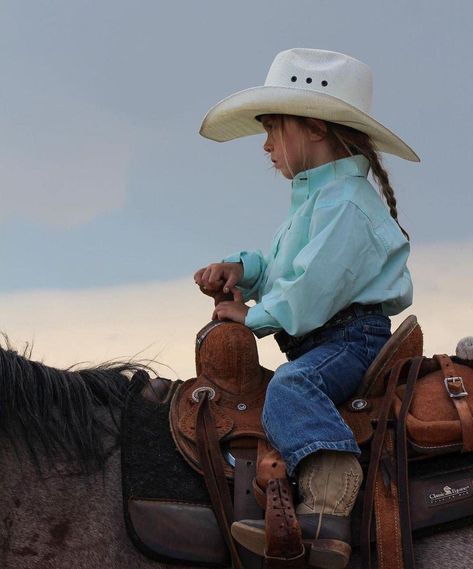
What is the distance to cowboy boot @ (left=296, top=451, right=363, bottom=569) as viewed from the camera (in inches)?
120

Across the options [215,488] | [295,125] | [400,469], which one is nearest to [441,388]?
[400,469]

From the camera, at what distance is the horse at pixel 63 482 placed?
3270 mm

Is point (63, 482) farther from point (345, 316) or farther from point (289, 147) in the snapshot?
point (289, 147)

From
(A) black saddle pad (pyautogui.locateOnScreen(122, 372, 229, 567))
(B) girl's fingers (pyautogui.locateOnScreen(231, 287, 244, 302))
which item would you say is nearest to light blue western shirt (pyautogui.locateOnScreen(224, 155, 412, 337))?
(B) girl's fingers (pyautogui.locateOnScreen(231, 287, 244, 302))

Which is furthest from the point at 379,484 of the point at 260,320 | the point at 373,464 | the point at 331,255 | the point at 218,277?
the point at 218,277

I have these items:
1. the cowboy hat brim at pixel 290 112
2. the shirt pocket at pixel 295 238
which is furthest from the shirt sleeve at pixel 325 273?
the cowboy hat brim at pixel 290 112

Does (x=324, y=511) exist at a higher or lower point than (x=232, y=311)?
lower

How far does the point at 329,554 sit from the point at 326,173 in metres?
1.66

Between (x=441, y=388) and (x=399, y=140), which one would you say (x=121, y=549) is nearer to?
(x=441, y=388)

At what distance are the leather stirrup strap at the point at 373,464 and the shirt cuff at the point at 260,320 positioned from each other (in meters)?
0.53

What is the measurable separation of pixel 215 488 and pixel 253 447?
0.76 feet

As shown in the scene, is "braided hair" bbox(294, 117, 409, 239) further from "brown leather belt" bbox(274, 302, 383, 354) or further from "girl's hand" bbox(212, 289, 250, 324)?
"girl's hand" bbox(212, 289, 250, 324)

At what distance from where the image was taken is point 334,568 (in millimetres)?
3061

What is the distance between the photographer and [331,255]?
3381 mm
